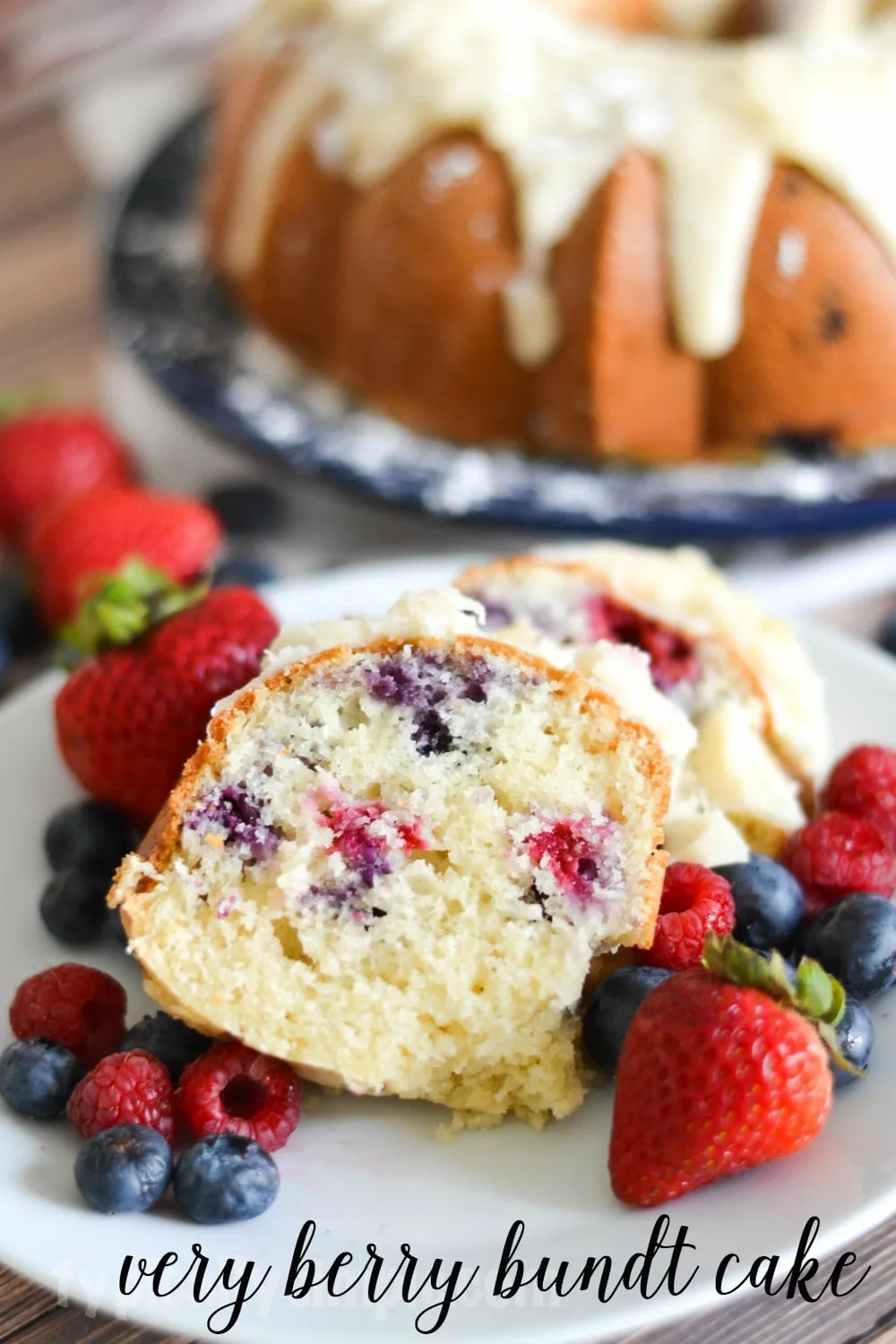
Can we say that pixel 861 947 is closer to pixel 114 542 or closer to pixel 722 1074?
pixel 722 1074

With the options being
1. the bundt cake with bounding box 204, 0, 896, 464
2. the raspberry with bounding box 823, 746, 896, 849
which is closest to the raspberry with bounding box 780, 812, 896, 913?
the raspberry with bounding box 823, 746, 896, 849

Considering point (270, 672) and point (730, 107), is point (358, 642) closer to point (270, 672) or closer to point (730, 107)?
point (270, 672)

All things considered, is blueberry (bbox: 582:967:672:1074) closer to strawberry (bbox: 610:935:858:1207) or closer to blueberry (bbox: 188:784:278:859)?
strawberry (bbox: 610:935:858:1207)

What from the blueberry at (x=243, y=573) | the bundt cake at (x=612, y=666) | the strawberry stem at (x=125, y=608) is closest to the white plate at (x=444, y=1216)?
the bundt cake at (x=612, y=666)

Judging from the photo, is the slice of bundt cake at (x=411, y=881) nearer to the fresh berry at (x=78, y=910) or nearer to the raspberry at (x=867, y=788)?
the fresh berry at (x=78, y=910)

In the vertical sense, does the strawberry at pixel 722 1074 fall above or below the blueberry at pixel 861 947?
above

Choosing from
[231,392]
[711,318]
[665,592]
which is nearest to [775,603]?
[711,318]
